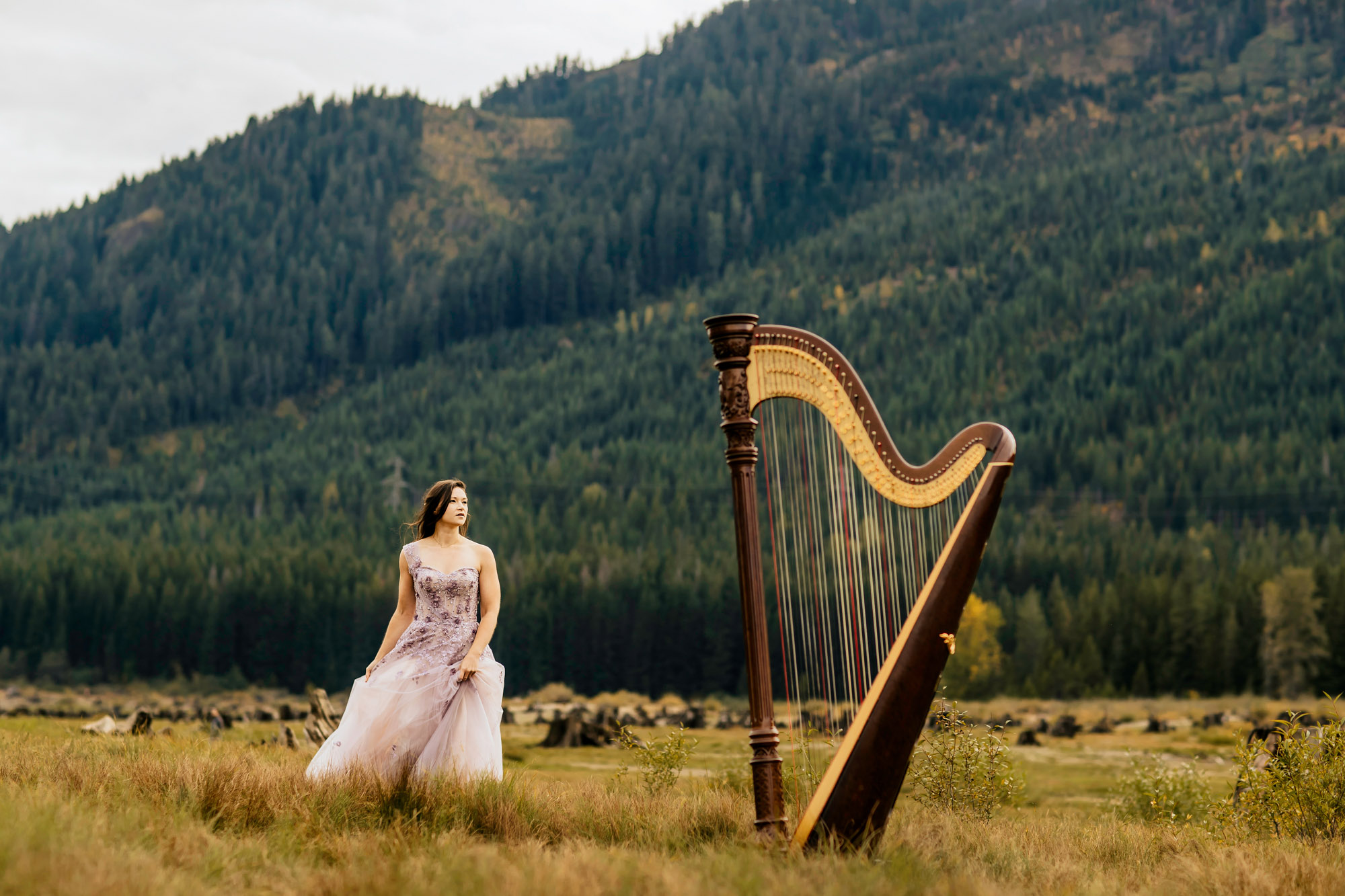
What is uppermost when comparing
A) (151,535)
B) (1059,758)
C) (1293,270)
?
(1293,270)

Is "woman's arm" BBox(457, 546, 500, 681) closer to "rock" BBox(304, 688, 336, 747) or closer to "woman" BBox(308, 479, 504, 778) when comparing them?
"woman" BBox(308, 479, 504, 778)

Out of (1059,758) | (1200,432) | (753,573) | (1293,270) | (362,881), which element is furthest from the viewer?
(1293,270)

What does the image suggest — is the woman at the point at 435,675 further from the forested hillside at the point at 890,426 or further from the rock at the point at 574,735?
the forested hillside at the point at 890,426

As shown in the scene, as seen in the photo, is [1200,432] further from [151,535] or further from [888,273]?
[151,535]

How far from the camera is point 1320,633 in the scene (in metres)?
61.2

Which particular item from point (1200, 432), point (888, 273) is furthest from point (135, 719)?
point (888, 273)

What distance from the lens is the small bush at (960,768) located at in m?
10.8

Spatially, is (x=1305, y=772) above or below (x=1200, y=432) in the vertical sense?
below

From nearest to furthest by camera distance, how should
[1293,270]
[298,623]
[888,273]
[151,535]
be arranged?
[298,623], [151,535], [1293,270], [888,273]

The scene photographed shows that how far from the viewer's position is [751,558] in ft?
22.6

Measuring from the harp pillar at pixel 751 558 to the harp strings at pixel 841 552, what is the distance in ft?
0.93

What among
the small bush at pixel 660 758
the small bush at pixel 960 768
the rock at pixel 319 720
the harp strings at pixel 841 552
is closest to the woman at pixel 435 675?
the harp strings at pixel 841 552

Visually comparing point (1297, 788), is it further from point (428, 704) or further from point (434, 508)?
point (434, 508)

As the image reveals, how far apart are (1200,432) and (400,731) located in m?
125
